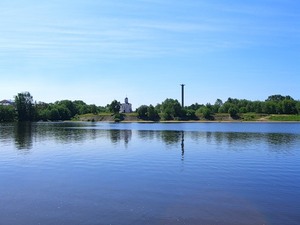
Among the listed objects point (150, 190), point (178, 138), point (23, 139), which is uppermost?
point (23, 139)

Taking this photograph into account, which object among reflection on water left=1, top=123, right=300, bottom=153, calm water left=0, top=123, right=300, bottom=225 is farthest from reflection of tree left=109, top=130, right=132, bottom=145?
calm water left=0, top=123, right=300, bottom=225

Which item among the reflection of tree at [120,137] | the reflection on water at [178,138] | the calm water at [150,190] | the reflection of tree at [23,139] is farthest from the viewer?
the reflection of tree at [120,137]

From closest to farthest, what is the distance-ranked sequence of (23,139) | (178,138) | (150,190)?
(150,190) < (23,139) < (178,138)

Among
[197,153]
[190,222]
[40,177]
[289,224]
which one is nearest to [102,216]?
[190,222]

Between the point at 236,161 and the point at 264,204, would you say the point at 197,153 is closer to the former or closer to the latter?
the point at 236,161

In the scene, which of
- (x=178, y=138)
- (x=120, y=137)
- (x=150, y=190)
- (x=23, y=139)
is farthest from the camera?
(x=120, y=137)

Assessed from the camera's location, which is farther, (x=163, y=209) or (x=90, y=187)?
(x=90, y=187)

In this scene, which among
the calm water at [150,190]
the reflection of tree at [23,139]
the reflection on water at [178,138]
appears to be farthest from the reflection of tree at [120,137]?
the calm water at [150,190]

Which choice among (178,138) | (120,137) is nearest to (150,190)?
(178,138)

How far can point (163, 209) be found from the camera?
65.2 feet

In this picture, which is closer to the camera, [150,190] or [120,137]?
[150,190]

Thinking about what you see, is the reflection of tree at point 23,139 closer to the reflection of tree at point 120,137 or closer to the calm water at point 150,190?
the calm water at point 150,190

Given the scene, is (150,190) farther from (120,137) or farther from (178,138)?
(120,137)

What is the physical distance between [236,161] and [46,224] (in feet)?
91.0
